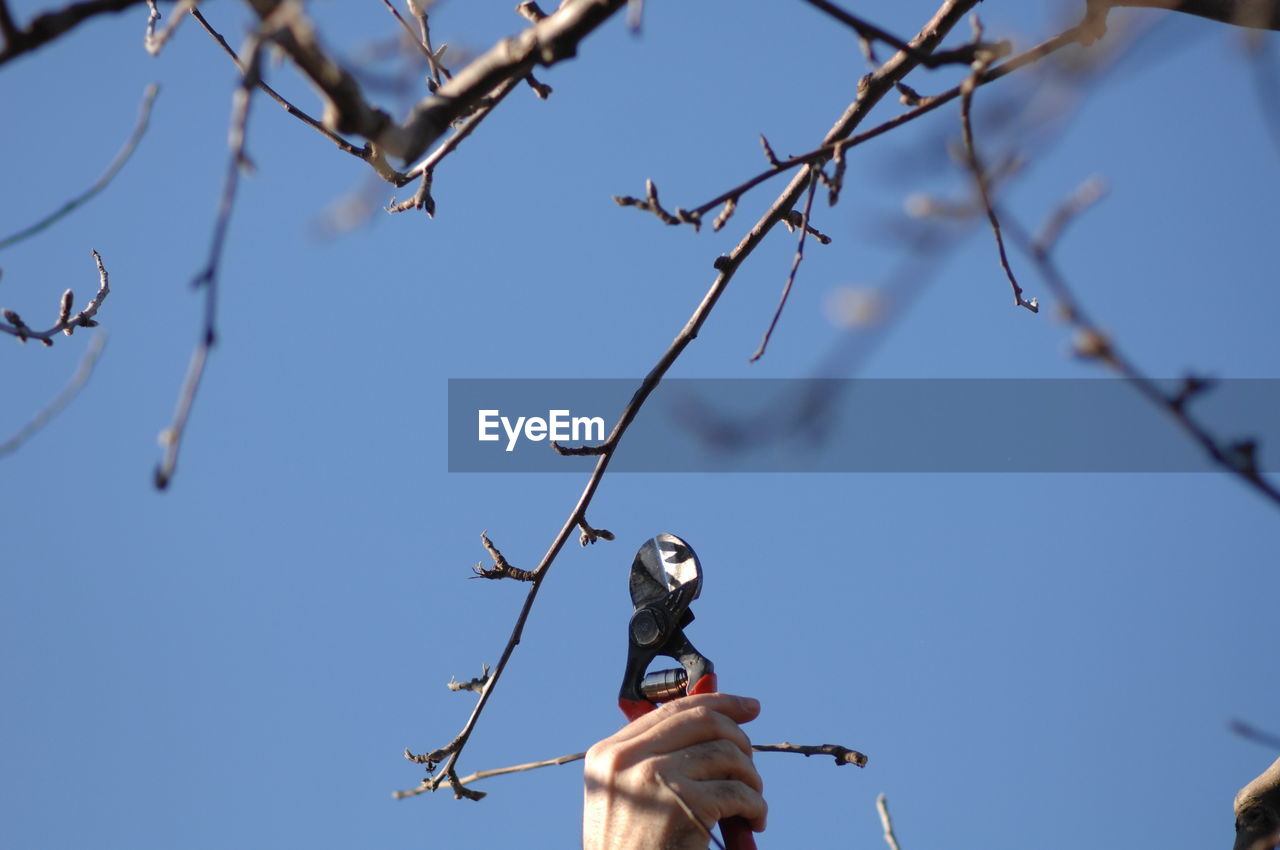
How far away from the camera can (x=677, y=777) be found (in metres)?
2.33

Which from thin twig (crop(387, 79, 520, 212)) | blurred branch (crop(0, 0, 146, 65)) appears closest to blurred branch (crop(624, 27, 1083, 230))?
thin twig (crop(387, 79, 520, 212))

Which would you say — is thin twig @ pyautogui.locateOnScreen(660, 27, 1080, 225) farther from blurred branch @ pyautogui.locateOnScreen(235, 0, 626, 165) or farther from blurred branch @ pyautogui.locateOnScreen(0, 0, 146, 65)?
blurred branch @ pyautogui.locateOnScreen(0, 0, 146, 65)

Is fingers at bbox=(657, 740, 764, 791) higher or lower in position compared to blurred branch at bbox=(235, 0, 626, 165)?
lower

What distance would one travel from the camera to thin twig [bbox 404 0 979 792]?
2.32 meters

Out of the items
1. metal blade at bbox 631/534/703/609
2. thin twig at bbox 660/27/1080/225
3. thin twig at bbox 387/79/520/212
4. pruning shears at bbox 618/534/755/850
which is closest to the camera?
thin twig at bbox 660/27/1080/225

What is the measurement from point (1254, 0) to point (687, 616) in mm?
1708

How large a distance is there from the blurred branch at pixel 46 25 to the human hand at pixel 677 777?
5.42 ft

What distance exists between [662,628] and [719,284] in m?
0.84

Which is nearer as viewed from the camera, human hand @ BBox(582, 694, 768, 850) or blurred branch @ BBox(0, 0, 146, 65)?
blurred branch @ BBox(0, 0, 146, 65)

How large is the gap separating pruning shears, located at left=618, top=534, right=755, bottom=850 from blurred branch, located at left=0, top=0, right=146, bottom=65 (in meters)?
1.85

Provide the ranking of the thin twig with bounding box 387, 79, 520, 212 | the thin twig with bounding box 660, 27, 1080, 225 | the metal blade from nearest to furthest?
the thin twig with bounding box 660, 27, 1080, 225, the thin twig with bounding box 387, 79, 520, 212, the metal blade

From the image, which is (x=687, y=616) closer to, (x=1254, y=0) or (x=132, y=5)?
(x=1254, y=0)

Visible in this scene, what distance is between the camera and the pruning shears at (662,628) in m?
2.70

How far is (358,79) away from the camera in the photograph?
1.42 metres
